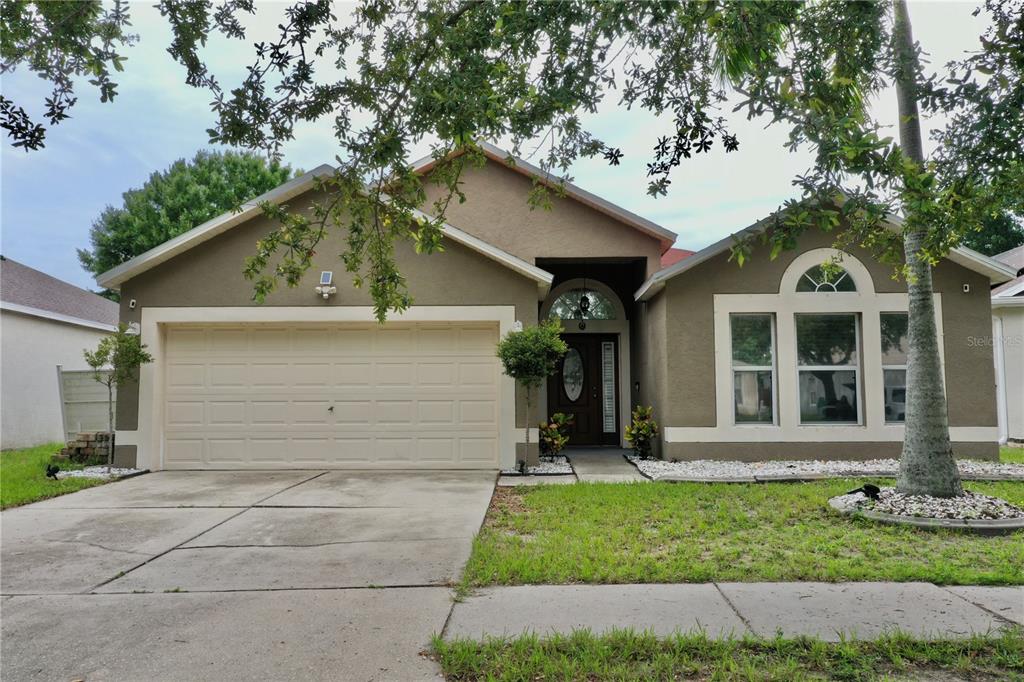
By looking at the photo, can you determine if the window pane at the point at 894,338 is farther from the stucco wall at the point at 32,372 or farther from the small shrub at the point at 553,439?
the stucco wall at the point at 32,372

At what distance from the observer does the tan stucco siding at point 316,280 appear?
10391mm

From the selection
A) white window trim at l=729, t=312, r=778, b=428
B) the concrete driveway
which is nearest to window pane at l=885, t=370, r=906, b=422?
white window trim at l=729, t=312, r=778, b=428

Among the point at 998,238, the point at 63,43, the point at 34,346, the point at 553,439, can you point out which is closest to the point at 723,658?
the point at 63,43

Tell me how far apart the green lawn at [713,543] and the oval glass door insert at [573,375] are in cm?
565

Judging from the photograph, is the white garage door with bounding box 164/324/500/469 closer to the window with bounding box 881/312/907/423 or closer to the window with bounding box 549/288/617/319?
the window with bounding box 549/288/617/319

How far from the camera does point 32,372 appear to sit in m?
14.9

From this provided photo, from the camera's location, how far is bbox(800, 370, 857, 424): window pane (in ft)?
34.9

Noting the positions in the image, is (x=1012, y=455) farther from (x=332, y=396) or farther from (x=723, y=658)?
(x=332, y=396)

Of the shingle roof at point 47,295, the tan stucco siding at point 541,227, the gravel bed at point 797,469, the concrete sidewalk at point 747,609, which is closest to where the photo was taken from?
the concrete sidewalk at point 747,609

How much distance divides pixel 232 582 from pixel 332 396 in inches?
232

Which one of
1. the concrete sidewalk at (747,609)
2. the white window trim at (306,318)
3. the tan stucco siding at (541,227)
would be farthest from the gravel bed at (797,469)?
the concrete sidewalk at (747,609)

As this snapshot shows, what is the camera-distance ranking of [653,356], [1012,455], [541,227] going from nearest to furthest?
[1012,455]
[653,356]
[541,227]

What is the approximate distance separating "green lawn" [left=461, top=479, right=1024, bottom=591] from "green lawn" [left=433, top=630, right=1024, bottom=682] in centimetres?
110

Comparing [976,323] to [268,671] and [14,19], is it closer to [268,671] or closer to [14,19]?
[268,671]
